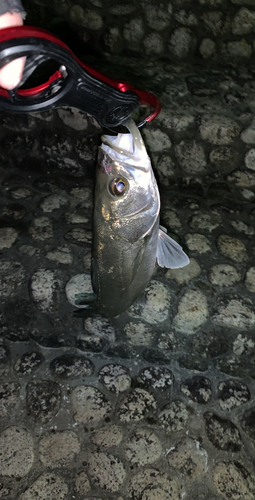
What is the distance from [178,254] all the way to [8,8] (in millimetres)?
1122

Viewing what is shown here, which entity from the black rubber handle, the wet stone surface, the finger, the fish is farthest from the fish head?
the wet stone surface

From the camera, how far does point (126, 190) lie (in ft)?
4.57

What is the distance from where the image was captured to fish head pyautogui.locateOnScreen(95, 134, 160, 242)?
4.28 feet

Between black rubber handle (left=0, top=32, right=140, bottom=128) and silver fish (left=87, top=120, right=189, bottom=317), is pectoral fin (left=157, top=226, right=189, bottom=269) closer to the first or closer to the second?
silver fish (left=87, top=120, right=189, bottom=317)

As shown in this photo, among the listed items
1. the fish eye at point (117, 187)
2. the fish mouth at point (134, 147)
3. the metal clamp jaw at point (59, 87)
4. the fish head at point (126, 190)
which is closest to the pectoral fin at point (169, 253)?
the fish head at point (126, 190)

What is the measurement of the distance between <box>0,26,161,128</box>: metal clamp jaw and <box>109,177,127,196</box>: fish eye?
21cm

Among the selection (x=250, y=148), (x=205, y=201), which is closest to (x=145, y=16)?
(x=250, y=148)

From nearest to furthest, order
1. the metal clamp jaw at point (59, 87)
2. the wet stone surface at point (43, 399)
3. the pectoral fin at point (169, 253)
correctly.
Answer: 1. the metal clamp jaw at point (59, 87)
2. the pectoral fin at point (169, 253)
3. the wet stone surface at point (43, 399)

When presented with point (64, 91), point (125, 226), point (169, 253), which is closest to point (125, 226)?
point (125, 226)

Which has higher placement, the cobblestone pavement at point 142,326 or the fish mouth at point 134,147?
the fish mouth at point 134,147

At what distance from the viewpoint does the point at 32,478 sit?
1.81m

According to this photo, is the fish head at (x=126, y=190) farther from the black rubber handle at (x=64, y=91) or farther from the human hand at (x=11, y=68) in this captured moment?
the human hand at (x=11, y=68)

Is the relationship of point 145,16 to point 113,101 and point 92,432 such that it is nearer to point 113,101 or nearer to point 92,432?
point 113,101

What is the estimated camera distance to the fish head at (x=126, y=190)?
1304 millimetres
